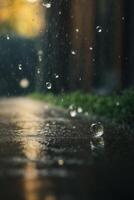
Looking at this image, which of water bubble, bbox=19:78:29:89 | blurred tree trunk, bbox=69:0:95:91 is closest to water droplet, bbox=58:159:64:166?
blurred tree trunk, bbox=69:0:95:91

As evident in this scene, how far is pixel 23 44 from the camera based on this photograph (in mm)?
56938

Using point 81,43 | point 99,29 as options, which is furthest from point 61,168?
point 81,43

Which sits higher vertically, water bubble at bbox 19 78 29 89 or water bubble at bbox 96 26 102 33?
water bubble at bbox 19 78 29 89

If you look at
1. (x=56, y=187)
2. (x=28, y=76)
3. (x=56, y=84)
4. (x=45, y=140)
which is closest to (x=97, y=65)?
(x=56, y=84)

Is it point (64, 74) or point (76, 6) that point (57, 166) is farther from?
point (64, 74)

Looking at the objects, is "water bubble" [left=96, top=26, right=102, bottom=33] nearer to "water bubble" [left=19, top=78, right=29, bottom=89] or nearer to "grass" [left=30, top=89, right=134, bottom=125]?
"grass" [left=30, top=89, right=134, bottom=125]

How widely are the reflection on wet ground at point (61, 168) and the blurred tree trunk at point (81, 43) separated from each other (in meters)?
14.5

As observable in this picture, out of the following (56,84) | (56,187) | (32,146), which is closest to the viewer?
(56,187)

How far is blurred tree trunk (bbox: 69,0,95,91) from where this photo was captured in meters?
28.8

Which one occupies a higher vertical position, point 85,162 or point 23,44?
point 23,44

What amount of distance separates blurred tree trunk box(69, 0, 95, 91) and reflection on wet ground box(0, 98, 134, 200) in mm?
14483

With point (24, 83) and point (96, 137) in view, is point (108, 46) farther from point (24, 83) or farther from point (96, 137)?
point (24, 83)

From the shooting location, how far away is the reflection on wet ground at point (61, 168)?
7.62 metres

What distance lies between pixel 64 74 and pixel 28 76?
24.1 m
